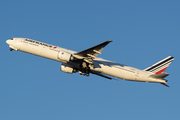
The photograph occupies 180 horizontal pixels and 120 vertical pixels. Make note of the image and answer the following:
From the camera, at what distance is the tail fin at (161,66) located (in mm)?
43469

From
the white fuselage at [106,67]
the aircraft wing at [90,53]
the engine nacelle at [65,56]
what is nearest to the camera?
the aircraft wing at [90,53]

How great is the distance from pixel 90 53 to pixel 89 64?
2.84 meters

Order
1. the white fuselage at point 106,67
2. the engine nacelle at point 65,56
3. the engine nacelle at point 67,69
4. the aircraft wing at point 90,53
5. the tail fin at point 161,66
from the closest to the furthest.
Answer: the aircraft wing at point 90,53
the engine nacelle at point 65,56
the white fuselage at point 106,67
the tail fin at point 161,66
the engine nacelle at point 67,69

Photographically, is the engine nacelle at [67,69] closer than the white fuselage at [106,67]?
No

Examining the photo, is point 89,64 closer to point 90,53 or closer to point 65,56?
point 90,53

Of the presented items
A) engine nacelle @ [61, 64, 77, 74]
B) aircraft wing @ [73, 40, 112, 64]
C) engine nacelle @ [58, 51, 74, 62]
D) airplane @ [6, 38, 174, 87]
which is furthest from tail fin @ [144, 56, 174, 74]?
engine nacelle @ [58, 51, 74, 62]

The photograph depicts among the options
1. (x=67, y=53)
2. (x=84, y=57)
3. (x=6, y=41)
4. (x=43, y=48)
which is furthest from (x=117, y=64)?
(x=6, y=41)

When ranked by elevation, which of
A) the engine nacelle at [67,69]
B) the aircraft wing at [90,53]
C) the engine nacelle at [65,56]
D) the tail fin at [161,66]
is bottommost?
the engine nacelle at [67,69]

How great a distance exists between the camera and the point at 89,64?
41156 mm

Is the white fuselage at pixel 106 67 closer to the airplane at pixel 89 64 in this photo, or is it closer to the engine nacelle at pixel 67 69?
the airplane at pixel 89 64

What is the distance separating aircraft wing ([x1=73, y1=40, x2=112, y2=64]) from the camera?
37.0 m

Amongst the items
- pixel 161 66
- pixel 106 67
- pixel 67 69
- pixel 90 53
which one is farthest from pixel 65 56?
pixel 161 66

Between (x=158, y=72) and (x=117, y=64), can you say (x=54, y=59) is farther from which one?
(x=158, y=72)

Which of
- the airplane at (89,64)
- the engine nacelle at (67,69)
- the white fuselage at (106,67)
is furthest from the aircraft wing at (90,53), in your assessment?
the engine nacelle at (67,69)
